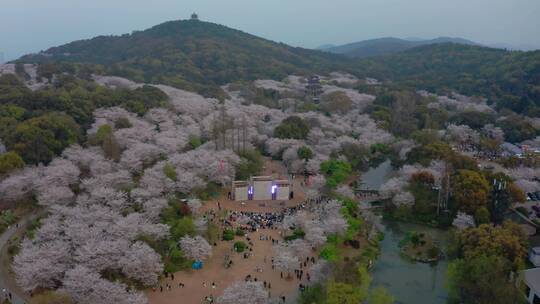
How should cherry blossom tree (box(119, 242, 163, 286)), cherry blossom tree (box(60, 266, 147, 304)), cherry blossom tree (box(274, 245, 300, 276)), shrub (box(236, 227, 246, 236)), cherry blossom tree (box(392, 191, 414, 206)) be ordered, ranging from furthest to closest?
cherry blossom tree (box(392, 191, 414, 206)) < shrub (box(236, 227, 246, 236)) < cherry blossom tree (box(274, 245, 300, 276)) < cherry blossom tree (box(119, 242, 163, 286)) < cherry blossom tree (box(60, 266, 147, 304))

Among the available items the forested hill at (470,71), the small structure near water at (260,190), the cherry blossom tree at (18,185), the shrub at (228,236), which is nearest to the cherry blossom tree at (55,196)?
the cherry blossom tree at (18,185)

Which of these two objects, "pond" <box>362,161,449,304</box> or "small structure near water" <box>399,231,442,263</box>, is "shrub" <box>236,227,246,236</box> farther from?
"small structure near water" <box>399,231,442,263</box>

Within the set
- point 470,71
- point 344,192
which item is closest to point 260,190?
point 344,192

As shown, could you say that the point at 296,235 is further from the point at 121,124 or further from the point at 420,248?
the point at 121,124

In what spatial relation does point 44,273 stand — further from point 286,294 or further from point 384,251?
point 384,251

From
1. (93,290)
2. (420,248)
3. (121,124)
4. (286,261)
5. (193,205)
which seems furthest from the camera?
(121,124)

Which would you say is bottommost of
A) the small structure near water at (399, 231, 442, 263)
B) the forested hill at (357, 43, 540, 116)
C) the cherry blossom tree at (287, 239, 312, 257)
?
the small structure near water at (399, 231, 442, 263)

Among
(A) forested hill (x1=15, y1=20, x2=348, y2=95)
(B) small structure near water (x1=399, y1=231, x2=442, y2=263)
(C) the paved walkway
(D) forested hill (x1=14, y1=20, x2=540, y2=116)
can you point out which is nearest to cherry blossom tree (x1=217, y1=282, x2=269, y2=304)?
(C) the paved walkway
